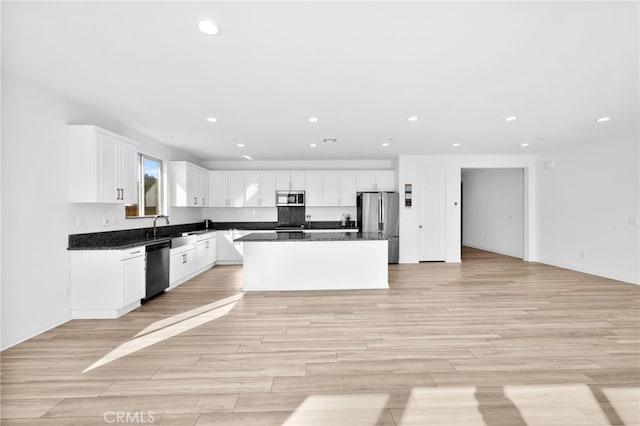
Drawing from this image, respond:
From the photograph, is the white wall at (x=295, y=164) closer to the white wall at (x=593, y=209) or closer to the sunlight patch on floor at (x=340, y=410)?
the white wall at (x=593, y=209)

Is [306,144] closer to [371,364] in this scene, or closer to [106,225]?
[106,225]

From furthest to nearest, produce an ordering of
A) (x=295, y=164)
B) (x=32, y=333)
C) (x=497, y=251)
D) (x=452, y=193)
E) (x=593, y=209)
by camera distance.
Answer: (x=497, y=251), (x=295, y=164), (x=452, y=193), (x=593, y=209), (x=32, y=333)

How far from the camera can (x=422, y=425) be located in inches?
74.0

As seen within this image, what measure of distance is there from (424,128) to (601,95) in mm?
2191

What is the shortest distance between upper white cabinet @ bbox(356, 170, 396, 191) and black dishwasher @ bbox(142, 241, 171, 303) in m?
4.79

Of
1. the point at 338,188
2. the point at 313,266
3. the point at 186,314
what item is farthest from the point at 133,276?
the point at 338,188

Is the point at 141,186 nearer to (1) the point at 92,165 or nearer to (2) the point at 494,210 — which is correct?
(1) the point at 92,165

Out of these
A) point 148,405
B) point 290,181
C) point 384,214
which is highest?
point 290,181

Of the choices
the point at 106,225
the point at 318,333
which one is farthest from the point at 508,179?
the point at 106,225

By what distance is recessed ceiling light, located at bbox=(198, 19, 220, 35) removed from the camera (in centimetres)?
219

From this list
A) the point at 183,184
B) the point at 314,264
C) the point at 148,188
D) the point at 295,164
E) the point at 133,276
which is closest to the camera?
the point at 133,276

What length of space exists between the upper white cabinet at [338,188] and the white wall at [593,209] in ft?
15.2

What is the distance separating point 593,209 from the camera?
6.12 metres

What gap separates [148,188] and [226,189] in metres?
2.23
